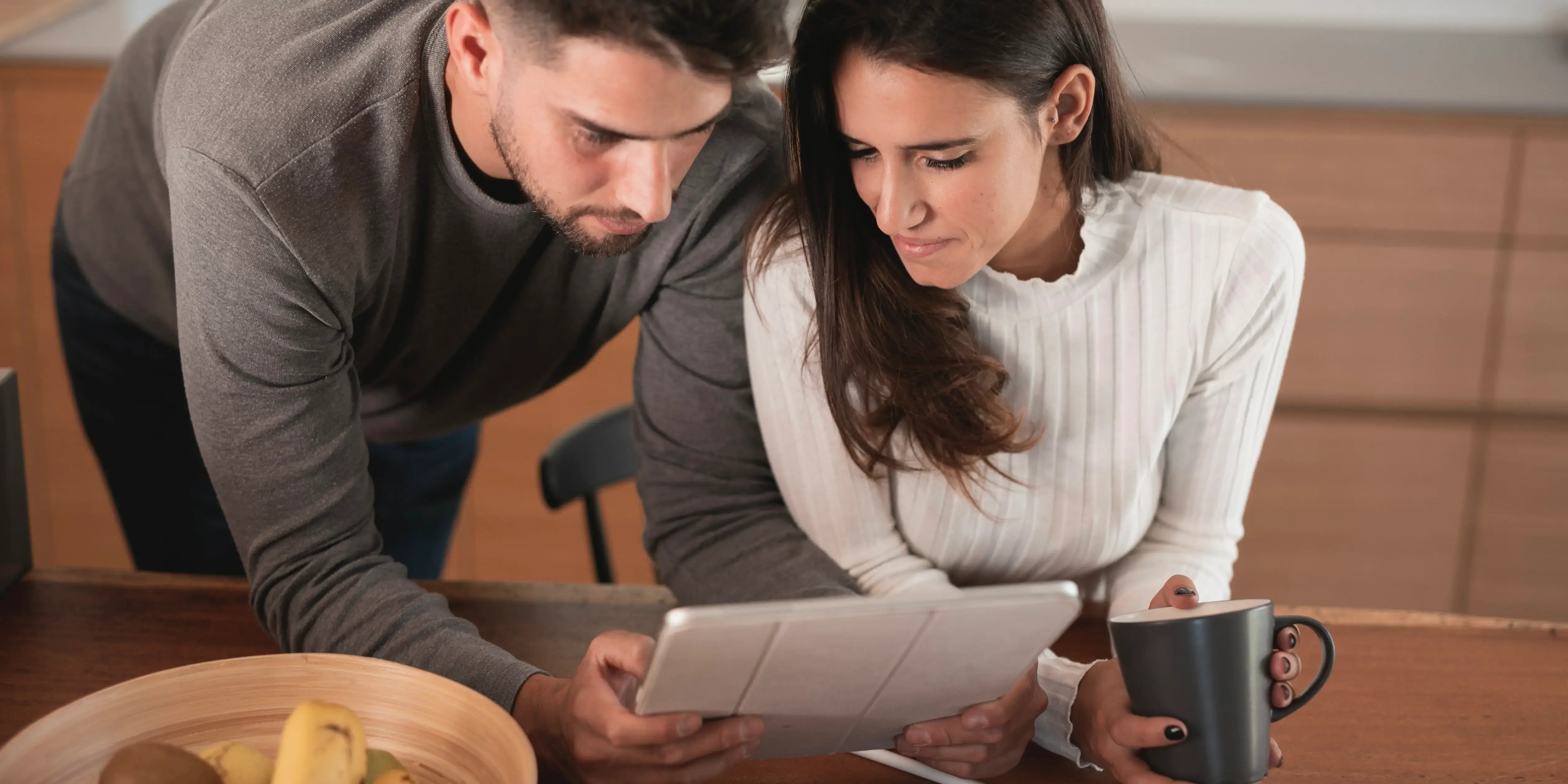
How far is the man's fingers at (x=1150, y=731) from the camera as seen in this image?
0.90 m

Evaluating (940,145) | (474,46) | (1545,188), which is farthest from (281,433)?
(1545,188)

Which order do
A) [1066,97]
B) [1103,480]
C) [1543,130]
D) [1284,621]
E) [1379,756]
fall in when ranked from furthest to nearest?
[1543,130] → [1103,480] → [1066,97] → [1379,756] → [1284,621]

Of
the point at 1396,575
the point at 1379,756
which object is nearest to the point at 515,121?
the point at 1379,756

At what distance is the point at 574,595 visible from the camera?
1205 millimetres

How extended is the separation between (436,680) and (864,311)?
0.52 meters

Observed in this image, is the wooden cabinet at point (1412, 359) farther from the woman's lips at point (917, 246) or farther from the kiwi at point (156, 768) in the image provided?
the kiwi at point (156, 768)

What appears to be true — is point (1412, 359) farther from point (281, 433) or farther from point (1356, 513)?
point (281, 433)

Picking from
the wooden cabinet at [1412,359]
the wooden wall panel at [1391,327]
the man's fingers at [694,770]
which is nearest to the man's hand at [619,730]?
the man's fingers at [694,770]

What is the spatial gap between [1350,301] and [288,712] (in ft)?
7.16

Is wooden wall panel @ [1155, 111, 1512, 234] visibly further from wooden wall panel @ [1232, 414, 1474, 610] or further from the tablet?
the tablet

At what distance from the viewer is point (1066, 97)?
46.1 inches

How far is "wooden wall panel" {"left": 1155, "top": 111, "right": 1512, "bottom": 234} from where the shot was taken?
2.43m

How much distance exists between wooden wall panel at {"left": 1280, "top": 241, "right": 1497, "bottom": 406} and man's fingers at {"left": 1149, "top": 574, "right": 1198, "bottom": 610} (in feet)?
5.39

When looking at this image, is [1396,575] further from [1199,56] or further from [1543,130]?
[1199,56]
